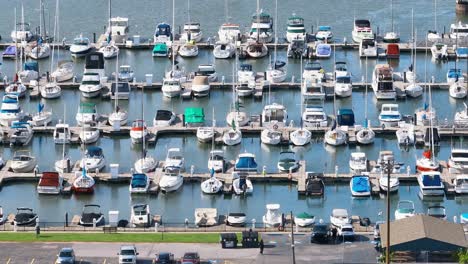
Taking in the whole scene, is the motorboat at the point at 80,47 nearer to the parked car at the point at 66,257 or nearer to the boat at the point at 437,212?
the boat at the point at 437,212

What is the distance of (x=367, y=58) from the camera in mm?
149250

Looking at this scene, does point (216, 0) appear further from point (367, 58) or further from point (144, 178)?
point (144, 178)

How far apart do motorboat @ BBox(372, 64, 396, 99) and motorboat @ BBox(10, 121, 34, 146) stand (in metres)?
25.7

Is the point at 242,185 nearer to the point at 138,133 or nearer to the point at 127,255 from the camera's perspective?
the point at 138,133

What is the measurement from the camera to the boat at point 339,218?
4283 inches

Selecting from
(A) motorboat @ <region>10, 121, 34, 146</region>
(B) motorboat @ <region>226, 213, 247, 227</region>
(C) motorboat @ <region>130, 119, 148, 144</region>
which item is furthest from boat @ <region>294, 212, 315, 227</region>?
(A) motorboat @ <region>10, 121, 34, 146</region>

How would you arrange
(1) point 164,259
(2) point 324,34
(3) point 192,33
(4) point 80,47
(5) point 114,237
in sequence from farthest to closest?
(3) point 192,33 → (2) point 324,34 → (4) point 80,47 → (5) point 114,237 → (1) point 164,259

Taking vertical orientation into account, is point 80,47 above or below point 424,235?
above

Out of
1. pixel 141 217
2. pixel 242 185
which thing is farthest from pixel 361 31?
pixel 141 217

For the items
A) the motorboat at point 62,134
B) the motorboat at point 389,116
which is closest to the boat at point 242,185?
the motorboat at point 62,134

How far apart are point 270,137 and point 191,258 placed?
26891 millimetres

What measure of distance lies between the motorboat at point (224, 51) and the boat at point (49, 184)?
110 feet

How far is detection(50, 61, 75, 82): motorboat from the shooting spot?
5615 inches

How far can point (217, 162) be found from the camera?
397 feet
